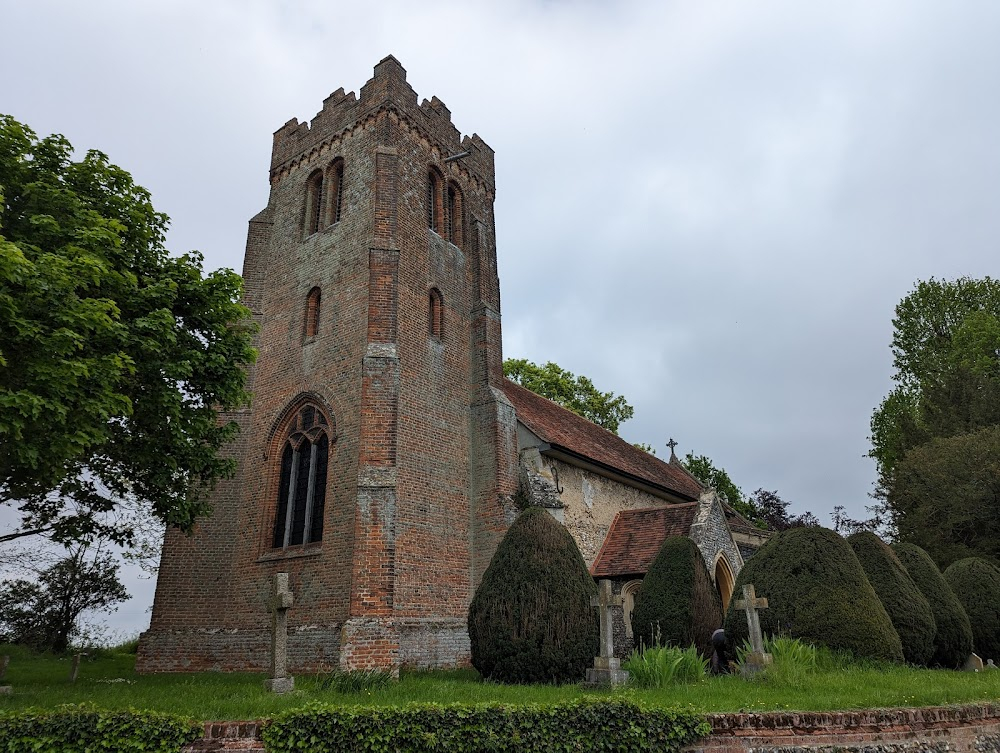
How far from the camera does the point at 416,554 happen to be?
1405cm

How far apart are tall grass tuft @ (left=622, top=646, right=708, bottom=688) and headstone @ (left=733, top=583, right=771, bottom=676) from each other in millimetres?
1018

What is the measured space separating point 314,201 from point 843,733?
55.7ft

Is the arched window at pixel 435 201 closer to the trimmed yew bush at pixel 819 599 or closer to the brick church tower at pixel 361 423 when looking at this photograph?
the brick church tower at pixel 361 423

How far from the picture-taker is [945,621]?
45.7 feet

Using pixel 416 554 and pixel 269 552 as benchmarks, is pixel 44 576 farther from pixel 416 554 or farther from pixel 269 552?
pixel 416 554

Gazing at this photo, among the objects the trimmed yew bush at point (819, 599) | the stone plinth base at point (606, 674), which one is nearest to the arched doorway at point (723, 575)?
the trimmed yew bush at point (819, 599)

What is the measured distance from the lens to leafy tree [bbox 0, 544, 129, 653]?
21984 millimetres

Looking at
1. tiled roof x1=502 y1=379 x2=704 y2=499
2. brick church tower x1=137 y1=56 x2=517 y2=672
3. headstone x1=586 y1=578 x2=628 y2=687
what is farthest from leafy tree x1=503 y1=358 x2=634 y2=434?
headstone x1=586 y1=578 x2=628 y2=687

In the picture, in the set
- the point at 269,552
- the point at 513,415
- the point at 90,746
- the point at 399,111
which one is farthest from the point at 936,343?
the point at 90,746

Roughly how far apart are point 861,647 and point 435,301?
11.8 m

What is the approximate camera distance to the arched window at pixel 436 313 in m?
17.0

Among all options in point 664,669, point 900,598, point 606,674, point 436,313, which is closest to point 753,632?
point 664,669

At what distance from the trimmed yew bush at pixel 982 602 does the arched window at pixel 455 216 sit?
15500 millimetres

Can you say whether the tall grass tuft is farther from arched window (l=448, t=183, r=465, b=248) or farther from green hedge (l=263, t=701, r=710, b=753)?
arched window (l=448, t=183, r=465, b=248)
